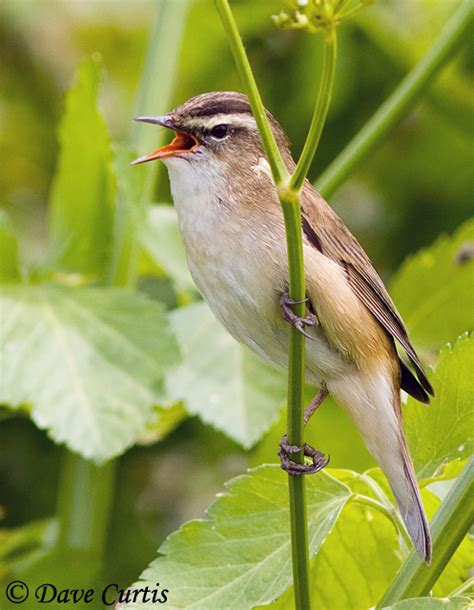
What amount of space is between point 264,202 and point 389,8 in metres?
2.21

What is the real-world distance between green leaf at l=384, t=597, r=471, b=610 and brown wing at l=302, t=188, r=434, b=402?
0.82 m

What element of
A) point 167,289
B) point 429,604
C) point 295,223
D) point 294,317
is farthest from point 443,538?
point 167,289

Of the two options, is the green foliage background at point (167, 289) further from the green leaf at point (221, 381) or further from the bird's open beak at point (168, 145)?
the bird's open beak at point (168, 145)

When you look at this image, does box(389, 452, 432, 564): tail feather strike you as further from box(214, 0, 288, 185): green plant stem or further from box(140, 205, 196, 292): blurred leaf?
box(140, 205, 196, 292): blurred leaf

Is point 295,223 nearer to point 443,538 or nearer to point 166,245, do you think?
point 443,538

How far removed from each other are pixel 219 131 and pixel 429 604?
1.34m

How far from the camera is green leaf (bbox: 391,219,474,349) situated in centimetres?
322

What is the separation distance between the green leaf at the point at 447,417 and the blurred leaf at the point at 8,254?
1413mm

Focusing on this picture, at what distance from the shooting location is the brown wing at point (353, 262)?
8.25 feet

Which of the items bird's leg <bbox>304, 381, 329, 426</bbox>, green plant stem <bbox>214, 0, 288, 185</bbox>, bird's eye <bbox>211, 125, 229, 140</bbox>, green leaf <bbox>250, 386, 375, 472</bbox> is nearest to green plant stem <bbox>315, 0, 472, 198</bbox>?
bird's eye <bbox>211, 125, 229, 140</bbox>

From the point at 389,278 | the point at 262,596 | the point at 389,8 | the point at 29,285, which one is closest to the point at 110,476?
the point at 29,285

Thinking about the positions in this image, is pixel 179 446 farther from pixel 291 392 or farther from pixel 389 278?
pixel 291 392

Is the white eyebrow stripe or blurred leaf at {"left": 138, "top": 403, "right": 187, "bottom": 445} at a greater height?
the white eyebrow stripe

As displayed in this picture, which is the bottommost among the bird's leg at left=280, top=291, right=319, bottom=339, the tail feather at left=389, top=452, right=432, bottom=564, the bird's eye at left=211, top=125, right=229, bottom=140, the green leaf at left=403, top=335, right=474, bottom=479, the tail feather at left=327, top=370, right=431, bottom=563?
the tail feather at left=389, top=452, right=432, bottom=564
